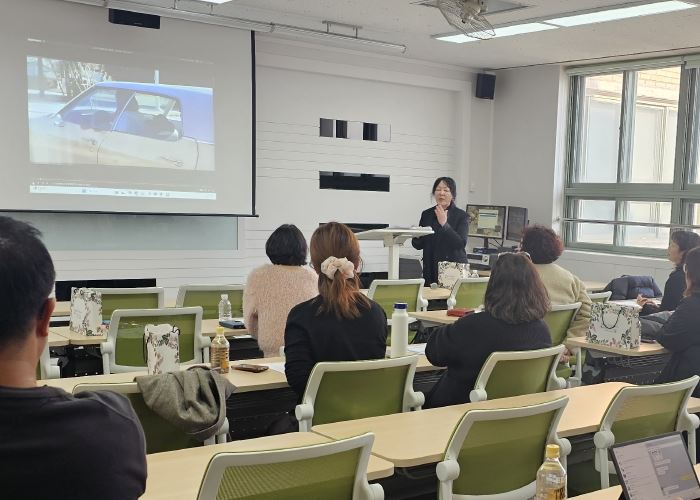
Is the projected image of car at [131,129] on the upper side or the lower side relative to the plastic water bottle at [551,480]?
upper

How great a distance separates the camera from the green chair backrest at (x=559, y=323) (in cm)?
452

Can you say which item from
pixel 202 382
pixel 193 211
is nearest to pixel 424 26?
pixel 193 211

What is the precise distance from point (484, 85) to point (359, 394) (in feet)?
25.1

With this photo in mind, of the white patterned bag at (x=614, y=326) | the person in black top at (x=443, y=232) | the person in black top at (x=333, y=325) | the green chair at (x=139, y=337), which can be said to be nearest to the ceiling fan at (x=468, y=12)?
the person in black top at (x=443, y=232)

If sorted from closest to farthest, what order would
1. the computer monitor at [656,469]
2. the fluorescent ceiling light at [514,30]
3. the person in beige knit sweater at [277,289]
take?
the computer monitor at [656,469], the person in beige knit sweater at [277,289], the fluorescent ceiling light at [514,30]

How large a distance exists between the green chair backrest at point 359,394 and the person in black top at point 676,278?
10.3 feet

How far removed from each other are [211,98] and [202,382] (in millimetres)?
5752

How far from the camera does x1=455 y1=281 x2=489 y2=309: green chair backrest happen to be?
19.5 feet

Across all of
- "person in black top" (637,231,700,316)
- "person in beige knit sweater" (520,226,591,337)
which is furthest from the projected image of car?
"person in black top" (637,231,700,316)

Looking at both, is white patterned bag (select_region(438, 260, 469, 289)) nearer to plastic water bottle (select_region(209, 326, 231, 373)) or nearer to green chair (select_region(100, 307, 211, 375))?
green chair (select_region(100, 307, 211, 375))

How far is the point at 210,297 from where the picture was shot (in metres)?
5.20

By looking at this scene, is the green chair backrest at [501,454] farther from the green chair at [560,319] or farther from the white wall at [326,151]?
the white wall at [326,151]

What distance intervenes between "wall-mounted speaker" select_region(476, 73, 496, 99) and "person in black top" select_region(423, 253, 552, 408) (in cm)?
691

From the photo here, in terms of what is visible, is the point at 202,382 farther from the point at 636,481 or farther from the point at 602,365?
the point at 602,365
